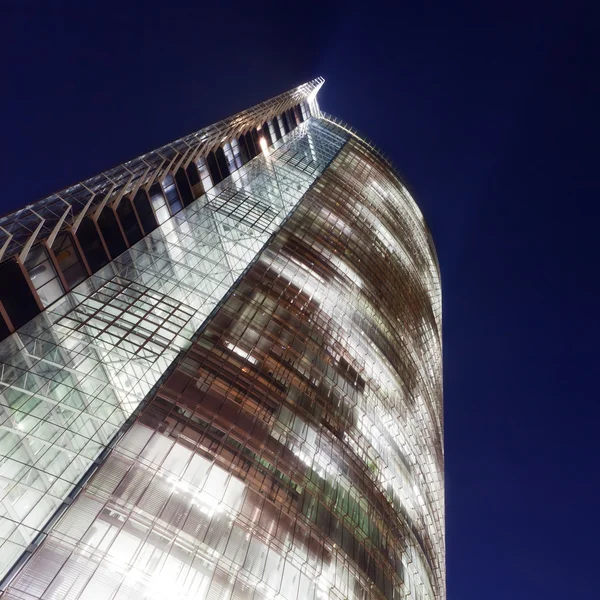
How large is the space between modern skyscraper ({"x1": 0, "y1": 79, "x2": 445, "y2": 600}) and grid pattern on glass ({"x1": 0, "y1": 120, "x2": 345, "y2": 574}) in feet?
0.37

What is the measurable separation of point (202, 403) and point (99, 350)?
584 cm

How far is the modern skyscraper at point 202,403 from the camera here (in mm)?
16000

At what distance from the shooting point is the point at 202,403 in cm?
2116

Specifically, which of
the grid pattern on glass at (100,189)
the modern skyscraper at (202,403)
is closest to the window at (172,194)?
the modern skyscraper at (202,403)

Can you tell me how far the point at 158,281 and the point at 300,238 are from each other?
14004 mm

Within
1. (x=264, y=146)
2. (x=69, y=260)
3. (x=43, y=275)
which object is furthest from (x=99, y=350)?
(x=264, y=146)

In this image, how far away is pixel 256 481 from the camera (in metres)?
19.9

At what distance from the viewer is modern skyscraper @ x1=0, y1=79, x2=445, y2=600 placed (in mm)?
16000

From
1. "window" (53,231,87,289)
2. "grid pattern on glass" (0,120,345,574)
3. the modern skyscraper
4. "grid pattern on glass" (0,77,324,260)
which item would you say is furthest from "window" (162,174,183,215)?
"window" (53,231,87,289)

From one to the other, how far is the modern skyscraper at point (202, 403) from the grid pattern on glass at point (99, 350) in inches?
4.4

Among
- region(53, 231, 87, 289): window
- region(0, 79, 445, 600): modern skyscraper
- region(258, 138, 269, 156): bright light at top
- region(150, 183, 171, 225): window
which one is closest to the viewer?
region(0, 79, 445, 600): modern skyscraper

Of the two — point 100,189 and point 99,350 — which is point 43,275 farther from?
point 100,189

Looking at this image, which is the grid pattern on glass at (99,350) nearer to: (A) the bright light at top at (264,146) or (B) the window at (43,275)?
(B) the window at (43,275)

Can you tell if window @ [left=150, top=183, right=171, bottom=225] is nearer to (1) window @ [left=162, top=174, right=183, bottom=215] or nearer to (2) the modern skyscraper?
(2) the modern skyscraper
